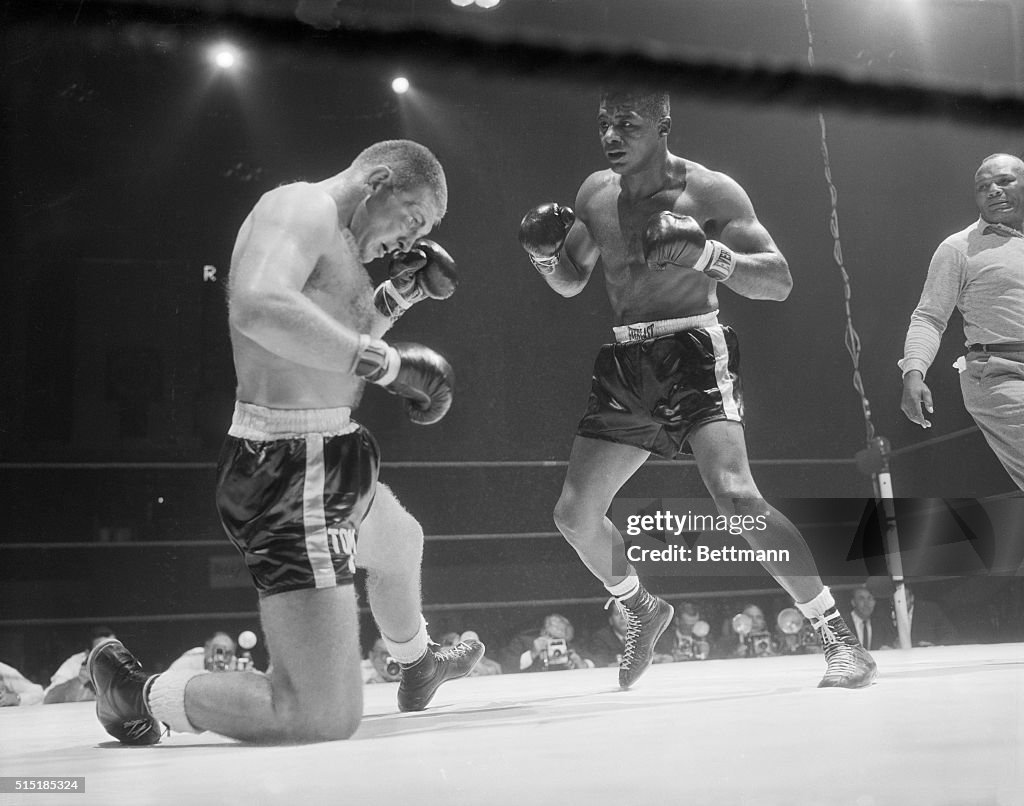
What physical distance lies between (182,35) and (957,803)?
189cm

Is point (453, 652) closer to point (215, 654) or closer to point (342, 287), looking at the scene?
point (215, 654)

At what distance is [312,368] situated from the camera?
1.78 meters

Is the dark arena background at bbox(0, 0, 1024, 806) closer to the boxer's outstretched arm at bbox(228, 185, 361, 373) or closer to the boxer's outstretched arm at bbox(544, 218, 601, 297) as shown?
the boxer's outstretched arm at bbox(544, 218, 601, 297)

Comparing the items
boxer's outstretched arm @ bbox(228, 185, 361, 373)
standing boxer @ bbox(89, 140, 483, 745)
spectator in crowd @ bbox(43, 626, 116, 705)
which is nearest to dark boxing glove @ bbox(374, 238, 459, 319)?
standing boxer @ bbox(89, 140, 483, 745)

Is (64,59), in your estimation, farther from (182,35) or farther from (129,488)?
(129,488)

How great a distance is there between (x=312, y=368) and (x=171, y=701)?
601mm

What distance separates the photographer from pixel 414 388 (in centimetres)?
174

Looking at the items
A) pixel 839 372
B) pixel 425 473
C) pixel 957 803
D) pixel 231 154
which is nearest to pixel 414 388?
pixel 425 473

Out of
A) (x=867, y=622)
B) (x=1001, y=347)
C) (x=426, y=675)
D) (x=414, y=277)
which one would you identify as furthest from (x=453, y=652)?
(x=1001, y=347)

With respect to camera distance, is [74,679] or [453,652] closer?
[453,652]

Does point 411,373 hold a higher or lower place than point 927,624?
higher

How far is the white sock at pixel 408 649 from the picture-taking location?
A: 205 cm

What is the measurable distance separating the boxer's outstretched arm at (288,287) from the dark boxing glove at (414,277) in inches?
7.2

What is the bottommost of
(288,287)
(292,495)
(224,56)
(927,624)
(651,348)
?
(927,624)
